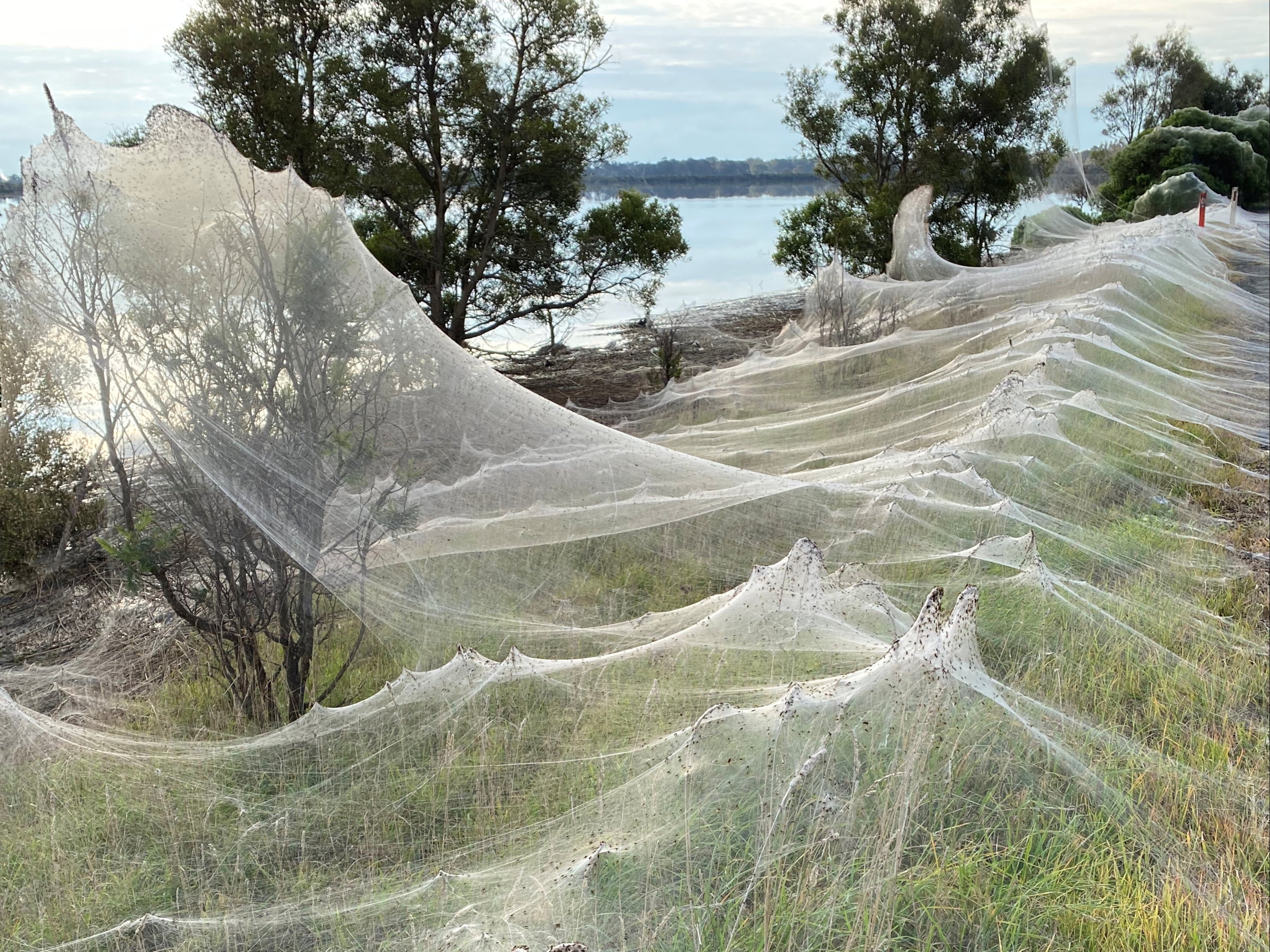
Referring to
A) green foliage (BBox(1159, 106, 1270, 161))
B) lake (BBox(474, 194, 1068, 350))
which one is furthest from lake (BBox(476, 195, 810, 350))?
green foliage (BBox(1159, 106, 1270, 161))

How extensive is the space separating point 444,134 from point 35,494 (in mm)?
10385

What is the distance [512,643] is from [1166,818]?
88.1 inches

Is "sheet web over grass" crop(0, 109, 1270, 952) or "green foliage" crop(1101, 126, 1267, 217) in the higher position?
"green foliage" crop(1101, 126, 1267, 217)

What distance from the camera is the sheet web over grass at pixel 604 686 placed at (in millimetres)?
2652

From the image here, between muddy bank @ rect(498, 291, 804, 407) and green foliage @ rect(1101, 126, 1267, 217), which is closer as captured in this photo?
muddy bank @ rect(498, 291, 804, 407)

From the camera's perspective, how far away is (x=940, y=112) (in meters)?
17.9

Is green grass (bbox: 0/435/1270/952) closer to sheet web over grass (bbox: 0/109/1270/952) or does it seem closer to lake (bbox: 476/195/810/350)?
sheet web over grass (bbox: 0/109/1270/952)

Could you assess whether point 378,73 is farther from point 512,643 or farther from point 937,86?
point 512,643

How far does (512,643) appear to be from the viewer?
13.1 feet

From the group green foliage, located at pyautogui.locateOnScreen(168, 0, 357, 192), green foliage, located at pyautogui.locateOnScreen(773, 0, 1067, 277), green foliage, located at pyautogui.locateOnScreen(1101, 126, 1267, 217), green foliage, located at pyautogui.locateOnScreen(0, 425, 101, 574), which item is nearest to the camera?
green foliage, located at pyautogui.locateOnScreen(0, 425, 101, 574)

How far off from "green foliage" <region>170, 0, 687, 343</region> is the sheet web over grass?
416 inches

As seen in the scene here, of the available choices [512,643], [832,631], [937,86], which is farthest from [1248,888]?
[937,86]

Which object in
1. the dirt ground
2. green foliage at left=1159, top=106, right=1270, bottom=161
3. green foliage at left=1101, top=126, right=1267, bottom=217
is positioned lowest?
the dirt ground

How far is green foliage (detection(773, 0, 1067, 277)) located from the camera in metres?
17.8
